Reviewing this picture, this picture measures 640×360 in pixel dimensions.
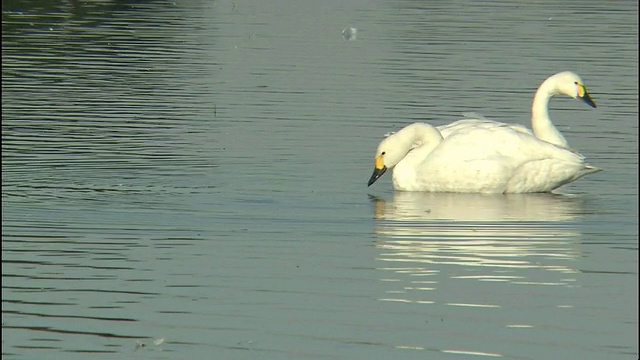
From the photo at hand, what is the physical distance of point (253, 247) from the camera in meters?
10.1

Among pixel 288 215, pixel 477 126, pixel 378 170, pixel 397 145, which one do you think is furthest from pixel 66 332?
pixel 477 126

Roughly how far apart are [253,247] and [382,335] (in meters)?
2.38

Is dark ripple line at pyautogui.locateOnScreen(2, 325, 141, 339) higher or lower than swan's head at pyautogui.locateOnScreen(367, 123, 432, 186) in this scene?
lower

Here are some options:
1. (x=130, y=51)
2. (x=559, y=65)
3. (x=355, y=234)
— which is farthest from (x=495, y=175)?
(x=130, y=51)

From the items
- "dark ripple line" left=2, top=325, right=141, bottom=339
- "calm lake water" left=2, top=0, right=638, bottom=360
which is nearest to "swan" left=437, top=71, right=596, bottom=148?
"calm lake water" left=2, top=0, right=638, bottom=360

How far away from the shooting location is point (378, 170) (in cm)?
1295

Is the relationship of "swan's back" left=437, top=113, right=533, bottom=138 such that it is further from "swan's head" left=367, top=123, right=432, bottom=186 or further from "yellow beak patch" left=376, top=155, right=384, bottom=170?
"yellow beak patch" left=376, top=155, right=384, bottom=170

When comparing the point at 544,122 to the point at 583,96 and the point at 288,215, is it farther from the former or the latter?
the point at 288,215

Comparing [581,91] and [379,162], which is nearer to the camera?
[379,162]

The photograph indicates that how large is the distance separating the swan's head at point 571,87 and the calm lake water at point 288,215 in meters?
0.53

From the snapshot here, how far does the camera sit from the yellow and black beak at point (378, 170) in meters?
12.9

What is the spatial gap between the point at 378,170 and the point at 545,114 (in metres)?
2.05

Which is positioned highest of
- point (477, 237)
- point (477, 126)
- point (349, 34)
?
point (349, 34)

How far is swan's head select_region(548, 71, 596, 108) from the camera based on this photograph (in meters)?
14.5
